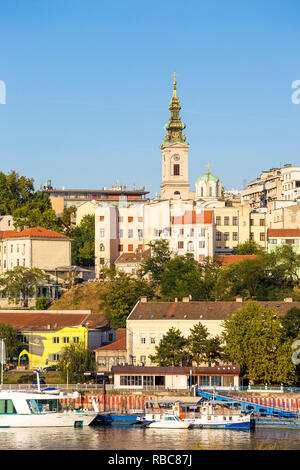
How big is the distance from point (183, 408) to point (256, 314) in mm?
10602

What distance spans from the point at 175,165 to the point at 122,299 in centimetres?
6103

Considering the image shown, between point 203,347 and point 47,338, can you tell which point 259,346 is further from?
point 47,338

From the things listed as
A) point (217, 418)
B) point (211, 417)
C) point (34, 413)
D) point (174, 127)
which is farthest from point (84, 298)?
point (174, 127)

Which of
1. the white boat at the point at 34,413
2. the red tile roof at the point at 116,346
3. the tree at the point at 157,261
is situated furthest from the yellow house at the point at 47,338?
the white boat at the point at 34,413

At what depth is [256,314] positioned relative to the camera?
74.2m

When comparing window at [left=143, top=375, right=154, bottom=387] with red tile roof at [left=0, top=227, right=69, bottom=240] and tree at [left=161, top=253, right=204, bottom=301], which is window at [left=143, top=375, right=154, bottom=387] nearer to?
tree at [left=161, top=253, right=204, bottom=301]

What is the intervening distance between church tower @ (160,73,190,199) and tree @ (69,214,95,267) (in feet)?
59.1

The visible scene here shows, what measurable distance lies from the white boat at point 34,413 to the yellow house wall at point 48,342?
19774 millimetres

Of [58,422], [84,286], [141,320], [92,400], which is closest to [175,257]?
[84,286]

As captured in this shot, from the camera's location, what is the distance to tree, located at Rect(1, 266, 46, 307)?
105m

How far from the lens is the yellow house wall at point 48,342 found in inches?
3351

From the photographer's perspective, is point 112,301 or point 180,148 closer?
point 112,301

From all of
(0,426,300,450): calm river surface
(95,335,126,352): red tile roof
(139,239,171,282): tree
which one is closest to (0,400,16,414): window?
(0,426,300,450): calm river surface

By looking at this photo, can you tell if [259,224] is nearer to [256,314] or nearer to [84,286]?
[84,286]
